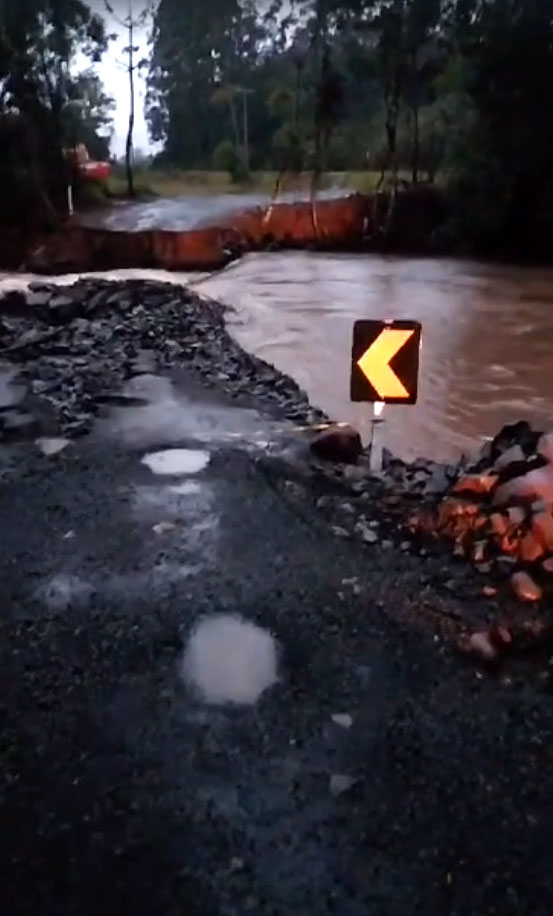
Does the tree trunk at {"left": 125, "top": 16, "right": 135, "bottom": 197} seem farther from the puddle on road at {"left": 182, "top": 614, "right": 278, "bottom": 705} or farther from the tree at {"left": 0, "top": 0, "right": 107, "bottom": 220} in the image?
the puddle on road at {"left": 182, "top": 614, "right": 278, "bottom": 705}

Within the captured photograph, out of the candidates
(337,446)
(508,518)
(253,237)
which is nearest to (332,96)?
(253,237)

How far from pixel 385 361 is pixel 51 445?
161 cm

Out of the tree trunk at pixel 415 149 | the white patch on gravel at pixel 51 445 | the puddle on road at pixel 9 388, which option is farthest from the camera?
the tree trunk at pixel 415 149

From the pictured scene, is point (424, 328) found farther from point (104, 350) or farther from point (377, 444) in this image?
point (377, 444)

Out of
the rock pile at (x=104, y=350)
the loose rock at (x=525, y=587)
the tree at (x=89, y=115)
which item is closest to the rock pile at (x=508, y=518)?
the loose rock at (x=525, y=587)

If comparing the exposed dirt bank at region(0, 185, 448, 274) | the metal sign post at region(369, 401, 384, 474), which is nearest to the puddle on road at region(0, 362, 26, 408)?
the metal sign post at region(369, 401, 384, 474)

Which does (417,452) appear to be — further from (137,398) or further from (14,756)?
(14,756)

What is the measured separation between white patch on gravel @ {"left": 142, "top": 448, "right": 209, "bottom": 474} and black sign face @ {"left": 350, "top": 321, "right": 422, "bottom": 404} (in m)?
0.74

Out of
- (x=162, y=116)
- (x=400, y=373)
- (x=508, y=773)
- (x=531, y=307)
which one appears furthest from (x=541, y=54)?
(x=508, y=773)

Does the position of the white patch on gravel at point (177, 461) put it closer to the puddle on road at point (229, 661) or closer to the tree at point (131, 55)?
the puddle on road at point (229, 661)

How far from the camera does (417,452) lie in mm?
5012

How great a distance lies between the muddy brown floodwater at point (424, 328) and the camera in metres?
5.79

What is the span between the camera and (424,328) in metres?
8.46

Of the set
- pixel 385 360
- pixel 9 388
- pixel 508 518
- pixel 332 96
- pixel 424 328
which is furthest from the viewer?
pixel 332 96
